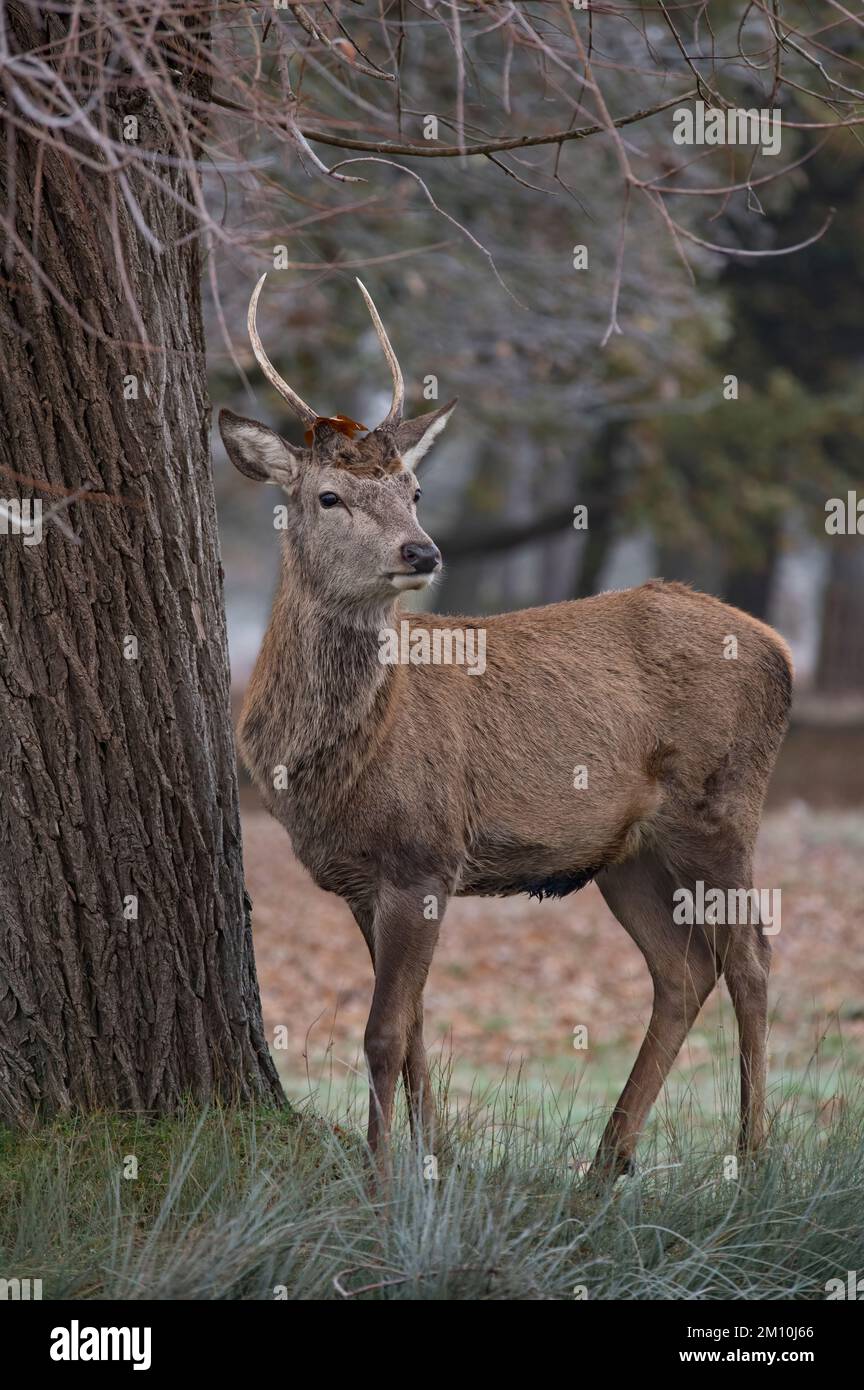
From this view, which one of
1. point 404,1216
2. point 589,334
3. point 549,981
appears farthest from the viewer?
point 589,334

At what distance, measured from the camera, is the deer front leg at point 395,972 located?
15.8 ft

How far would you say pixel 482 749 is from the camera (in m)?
5.30

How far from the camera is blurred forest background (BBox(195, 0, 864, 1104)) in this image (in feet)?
19.0

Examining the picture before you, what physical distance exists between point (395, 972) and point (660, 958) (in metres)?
1.32

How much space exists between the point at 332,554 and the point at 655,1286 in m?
2.44

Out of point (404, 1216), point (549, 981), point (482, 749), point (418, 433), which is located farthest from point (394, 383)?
point (549, 981)

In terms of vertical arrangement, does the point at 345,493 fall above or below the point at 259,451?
below

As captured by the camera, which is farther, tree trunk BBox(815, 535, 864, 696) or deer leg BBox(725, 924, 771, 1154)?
tree trunk BBox(815, 535, 864, 696)
